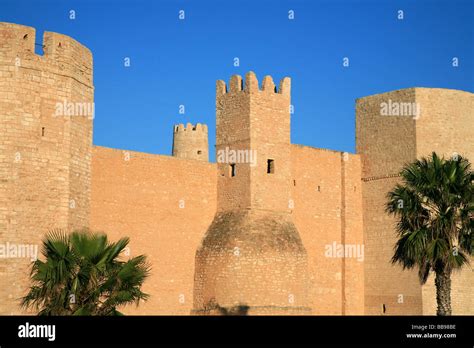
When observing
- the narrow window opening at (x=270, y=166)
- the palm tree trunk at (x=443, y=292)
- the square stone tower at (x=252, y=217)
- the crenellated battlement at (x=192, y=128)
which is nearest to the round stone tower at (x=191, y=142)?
the crenellated battlement at (x=192, y=128)

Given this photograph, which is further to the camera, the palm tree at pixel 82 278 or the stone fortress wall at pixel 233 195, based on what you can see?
the stone fortress wall at pixel 233 195

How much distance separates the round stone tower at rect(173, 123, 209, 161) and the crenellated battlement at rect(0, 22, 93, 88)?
2409 centimetres

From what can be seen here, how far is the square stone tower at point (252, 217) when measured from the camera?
24.3m

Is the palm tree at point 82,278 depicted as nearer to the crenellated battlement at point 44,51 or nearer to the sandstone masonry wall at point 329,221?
the crenellated battlement at point 44,51

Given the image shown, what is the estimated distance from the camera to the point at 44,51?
64.7ft

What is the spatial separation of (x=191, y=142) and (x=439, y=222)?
85.5 feet

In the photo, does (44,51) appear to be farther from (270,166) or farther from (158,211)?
(270,166)

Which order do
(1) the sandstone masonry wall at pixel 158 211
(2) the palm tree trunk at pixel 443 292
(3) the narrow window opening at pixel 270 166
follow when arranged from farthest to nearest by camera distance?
1. (3) the narrow window opening at pixel 270 166
2. (1) the sandstone masonry wall at pixel 158 211
3. (2) the palm tree trunk at pixel 443 292

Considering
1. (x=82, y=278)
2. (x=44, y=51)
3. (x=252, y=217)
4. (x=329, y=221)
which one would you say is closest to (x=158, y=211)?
(x=252, y=217)

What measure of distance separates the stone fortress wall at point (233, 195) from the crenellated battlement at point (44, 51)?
0.10 feet
